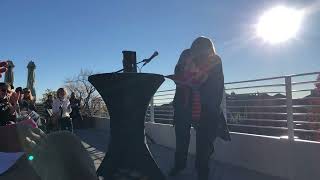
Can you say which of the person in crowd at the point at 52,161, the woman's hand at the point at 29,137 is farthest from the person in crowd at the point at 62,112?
the person in crowd at the point at 52,161

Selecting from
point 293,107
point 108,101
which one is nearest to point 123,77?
point 108,101

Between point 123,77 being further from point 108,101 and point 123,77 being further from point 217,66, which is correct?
point 217,66

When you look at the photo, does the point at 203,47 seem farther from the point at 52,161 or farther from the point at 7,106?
the point at 52,161

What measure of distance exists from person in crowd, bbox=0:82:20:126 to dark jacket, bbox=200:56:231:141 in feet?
8.84

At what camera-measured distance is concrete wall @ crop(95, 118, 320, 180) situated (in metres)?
6.35

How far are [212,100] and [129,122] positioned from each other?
105cm

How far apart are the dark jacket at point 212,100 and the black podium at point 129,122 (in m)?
0.67

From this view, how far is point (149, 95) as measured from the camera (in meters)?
6.11

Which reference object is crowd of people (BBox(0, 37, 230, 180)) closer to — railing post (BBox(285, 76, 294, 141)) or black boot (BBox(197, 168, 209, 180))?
black boot (BBox(197, 168, 209, 180))

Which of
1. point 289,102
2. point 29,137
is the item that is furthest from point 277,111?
point 29,137

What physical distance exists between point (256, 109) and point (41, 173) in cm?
581

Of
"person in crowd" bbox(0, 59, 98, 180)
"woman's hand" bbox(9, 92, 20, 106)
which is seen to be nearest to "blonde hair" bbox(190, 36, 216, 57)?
"woman's hand" bbox(9, 92, 20, 106)

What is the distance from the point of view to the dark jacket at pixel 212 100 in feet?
20.6

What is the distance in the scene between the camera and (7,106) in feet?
24.7
